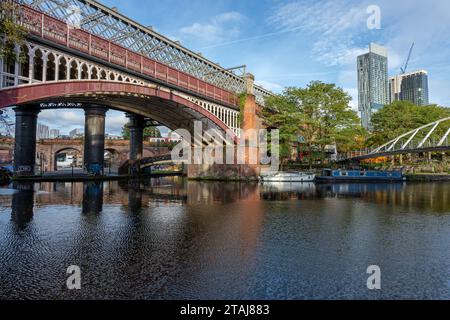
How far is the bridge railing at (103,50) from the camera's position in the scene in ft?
70.0

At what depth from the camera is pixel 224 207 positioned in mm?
18375

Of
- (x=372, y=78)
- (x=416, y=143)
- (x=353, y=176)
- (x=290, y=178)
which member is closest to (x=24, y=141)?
(x=290, y=178)

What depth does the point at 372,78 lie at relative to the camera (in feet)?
337

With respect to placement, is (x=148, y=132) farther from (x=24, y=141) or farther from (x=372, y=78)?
(x=372, y=78)

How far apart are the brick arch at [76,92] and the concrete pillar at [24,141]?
49.0 feet

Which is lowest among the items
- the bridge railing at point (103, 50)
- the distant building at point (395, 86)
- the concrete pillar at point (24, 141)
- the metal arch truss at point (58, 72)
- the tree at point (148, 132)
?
the concrete pillar at point (24, 141)

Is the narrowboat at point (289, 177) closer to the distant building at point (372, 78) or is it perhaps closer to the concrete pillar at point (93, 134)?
the concrete pillar at point (93, 134)

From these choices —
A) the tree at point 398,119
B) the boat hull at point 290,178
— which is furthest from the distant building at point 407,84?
the boat hull at point 290,178

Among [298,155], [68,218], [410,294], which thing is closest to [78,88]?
[68,218]

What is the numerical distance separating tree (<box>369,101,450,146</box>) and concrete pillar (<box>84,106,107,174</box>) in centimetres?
5964

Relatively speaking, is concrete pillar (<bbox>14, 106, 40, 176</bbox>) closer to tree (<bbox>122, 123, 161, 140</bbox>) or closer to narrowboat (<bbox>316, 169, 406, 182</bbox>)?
narrowboat (<bbox>316, 169, 406, 182</bbox>)

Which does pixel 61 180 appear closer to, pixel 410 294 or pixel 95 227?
pixel 95 227

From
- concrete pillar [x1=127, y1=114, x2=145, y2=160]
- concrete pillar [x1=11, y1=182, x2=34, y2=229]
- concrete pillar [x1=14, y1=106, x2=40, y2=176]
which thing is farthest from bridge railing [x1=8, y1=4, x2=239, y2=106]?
concrete pillar [x1=127, y1=114, x2=145, y2=160]
